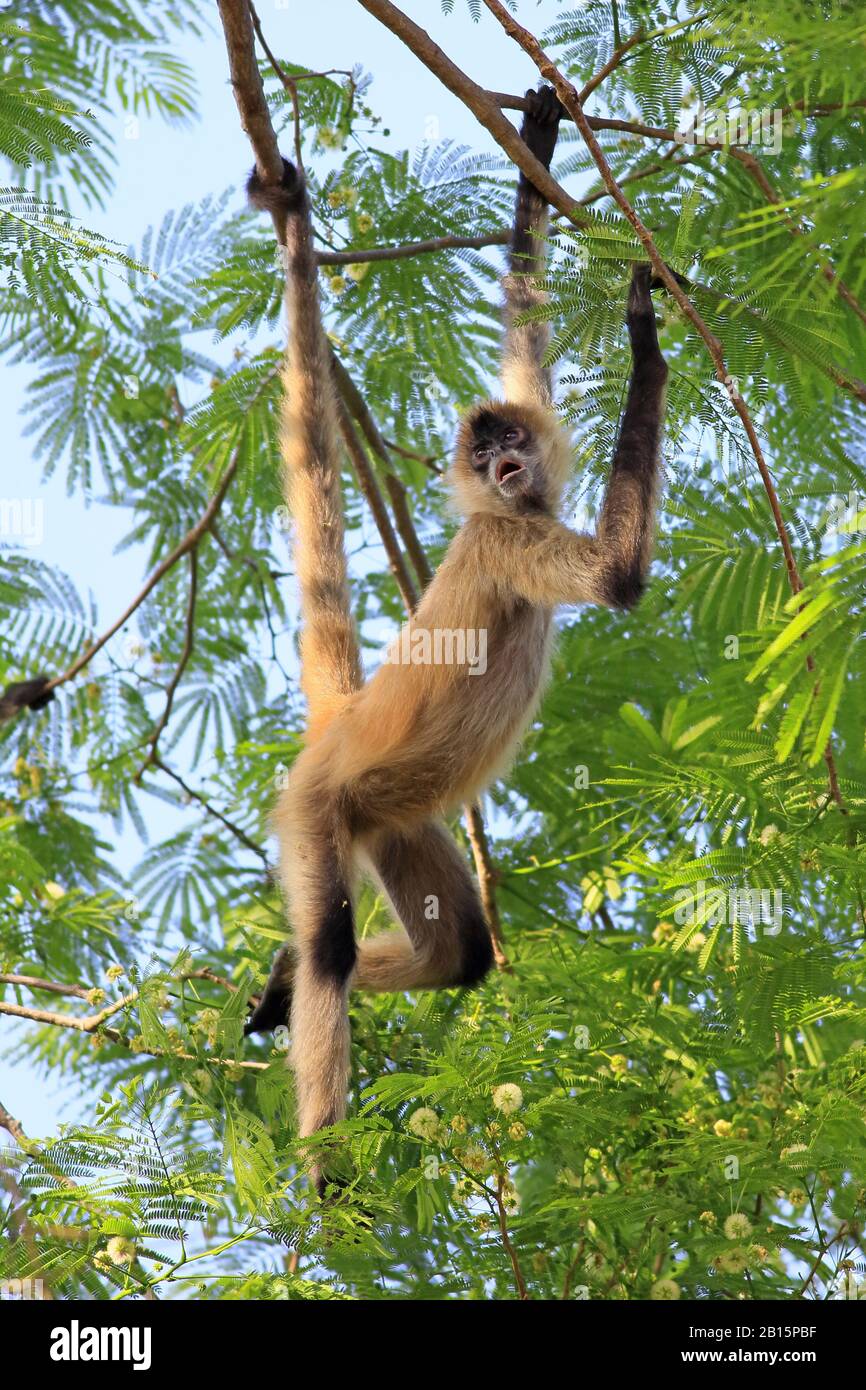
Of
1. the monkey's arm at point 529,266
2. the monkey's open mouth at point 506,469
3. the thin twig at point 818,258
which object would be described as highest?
the monkey's arm at point 529,266

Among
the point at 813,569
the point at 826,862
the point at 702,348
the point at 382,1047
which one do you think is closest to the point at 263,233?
the point at 702,348

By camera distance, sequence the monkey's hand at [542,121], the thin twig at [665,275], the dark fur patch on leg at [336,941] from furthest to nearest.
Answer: the monkey's hand at [542,121] → the dark fur patch on leg at [336,941] → the thin twig at [665,275]

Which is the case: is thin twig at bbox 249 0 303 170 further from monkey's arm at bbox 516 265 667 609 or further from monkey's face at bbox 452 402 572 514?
monkey's arm at bbox 516 265 667 609

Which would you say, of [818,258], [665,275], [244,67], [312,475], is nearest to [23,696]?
[312,475]

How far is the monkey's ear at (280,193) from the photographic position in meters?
5.74

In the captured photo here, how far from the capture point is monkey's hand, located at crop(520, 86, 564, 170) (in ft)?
17.9

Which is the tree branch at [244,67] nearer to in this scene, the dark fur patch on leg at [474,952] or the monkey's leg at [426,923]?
the monkey's leg at [426,923]

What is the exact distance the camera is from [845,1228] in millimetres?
3961

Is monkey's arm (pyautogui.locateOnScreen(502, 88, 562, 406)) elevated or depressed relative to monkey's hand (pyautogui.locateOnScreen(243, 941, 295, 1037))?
elevated

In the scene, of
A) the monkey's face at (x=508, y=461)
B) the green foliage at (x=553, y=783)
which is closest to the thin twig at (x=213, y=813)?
the green foliage at (x=553, y=783)

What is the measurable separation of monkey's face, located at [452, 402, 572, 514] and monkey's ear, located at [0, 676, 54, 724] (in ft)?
8.36

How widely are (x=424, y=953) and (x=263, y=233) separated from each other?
3989 millimetres

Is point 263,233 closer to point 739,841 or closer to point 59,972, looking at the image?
point 59,972

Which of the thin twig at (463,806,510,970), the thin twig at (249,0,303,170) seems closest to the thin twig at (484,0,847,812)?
the thin twig at (249,0,303,170)
